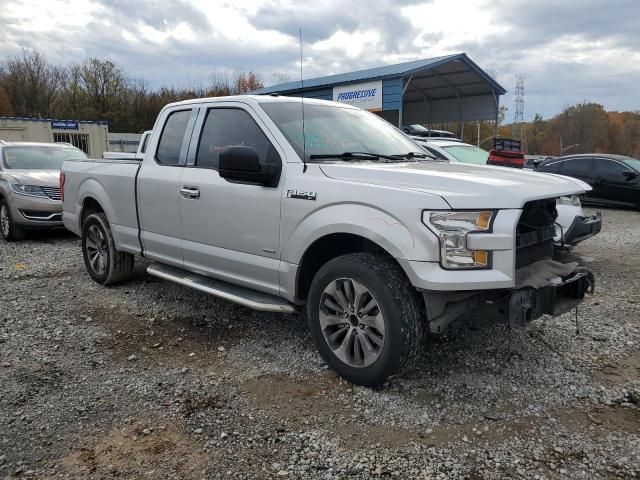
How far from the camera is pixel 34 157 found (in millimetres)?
9664

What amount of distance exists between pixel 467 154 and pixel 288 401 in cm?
784

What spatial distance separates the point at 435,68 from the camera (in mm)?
16469

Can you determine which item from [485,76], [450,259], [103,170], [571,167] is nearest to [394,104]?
[485,76]

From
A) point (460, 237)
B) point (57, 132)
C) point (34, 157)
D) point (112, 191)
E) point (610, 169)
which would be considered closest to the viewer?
point (460, 237)

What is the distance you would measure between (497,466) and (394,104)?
1411 cm

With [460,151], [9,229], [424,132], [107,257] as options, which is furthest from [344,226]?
[424,132]

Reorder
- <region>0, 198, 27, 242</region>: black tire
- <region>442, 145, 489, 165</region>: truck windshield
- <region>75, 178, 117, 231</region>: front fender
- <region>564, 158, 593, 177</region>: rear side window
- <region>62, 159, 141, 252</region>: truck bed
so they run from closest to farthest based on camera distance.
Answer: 1. <region>62, 159, 141, 252</region>: truck bed
2. <region>75, 178, 117, 231</region>: front fender
3. <region>0, 198, 27, 242</region>: black tire
4. <region>442, 145, 489, 165</region>: truck windshield
5. <region>564, 158, 593, 177</region>: rear side window

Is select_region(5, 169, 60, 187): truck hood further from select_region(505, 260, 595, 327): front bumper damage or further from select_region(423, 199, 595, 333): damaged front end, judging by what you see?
select_region(505, 260, 595, 327): front bumper damage

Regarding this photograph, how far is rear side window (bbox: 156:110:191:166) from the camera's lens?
4.78 metres

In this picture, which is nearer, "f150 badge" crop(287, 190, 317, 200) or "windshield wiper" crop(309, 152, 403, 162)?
"f150 badge" crop(287, 190, 317, 200)

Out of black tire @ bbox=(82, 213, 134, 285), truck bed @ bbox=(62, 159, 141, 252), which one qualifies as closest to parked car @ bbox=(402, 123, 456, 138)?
truck bed @ bbox=(62, 159, 141, 252)

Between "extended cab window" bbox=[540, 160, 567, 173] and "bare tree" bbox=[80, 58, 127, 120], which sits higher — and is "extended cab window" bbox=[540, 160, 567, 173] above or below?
below

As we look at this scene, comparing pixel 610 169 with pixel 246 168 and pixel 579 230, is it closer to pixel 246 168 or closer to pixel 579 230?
pixel 579 230

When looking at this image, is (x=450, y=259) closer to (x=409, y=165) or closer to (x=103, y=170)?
(x=409, y=165)
